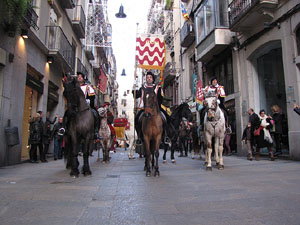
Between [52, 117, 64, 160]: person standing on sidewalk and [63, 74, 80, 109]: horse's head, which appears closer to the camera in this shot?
[63, 74, 80, 109]: horse's head

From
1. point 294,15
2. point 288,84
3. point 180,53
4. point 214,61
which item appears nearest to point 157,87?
point 288,84

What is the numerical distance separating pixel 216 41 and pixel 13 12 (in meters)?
11.8

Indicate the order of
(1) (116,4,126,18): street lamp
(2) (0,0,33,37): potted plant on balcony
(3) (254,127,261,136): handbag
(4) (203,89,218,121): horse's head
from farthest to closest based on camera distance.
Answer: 1. (1) (116,4,126,18): street lamp
2. (3) (254,127,261,136): handbag
3. (2) (0,0,33,37): potted plant on balcony
4. (4) (203,89,218,121): horse's head

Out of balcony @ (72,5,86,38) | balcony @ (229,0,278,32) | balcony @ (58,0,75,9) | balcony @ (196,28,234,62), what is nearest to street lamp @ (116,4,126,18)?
balcony @ (72,5,86,38)

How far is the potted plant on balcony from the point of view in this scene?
7.85m

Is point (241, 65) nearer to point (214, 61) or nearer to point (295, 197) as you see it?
point (214, 61)

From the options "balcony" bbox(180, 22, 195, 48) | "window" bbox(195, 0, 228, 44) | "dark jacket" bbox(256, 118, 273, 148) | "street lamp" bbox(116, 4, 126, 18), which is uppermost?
"street lamp" bbox(116, 4, 126, 18)

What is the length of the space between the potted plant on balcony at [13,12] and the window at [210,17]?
1170 cm

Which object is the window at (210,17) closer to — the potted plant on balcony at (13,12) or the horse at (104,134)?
the horse at (104,134)

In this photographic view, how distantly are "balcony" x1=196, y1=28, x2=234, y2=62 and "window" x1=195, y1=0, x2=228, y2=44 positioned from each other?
0.40 meters

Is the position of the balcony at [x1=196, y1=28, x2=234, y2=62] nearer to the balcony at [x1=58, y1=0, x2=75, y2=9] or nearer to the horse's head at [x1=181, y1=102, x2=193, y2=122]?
the horse's head at [x1=181, y1=102, x2=193, y2=122]

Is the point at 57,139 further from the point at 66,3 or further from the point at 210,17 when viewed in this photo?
the point at 210,17

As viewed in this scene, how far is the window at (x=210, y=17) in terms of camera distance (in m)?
16.5

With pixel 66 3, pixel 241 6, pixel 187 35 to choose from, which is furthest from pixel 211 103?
pixel 187 35
